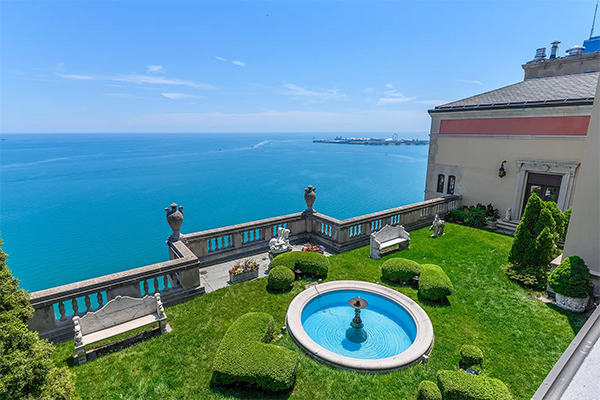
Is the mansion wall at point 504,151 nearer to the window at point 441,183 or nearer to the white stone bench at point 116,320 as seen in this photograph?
the window at point 441,183

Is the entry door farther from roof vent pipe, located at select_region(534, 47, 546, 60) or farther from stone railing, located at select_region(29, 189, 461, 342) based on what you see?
roof vent pipe, located at select_region(534, 47, 546, 60)

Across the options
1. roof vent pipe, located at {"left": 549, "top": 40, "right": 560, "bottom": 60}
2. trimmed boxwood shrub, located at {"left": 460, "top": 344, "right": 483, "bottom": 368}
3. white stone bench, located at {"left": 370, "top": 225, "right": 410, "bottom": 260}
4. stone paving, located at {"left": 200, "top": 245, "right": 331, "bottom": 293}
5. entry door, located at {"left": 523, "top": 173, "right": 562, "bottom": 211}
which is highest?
roof vent pipe, located at {"left": 549, "top": 40, "right": 560, "bottom": 60}

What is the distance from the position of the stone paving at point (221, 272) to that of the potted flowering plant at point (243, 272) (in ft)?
1.04

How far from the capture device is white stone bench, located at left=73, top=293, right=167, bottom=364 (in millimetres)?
7293

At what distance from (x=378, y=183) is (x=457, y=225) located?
194ft

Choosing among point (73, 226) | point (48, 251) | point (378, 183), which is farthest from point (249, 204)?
point (378, 183)

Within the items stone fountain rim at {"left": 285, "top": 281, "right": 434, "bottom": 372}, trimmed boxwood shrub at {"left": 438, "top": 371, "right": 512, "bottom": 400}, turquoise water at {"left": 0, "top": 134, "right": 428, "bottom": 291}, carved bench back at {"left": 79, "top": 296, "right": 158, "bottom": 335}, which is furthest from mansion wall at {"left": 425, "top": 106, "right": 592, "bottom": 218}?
turquoise water at {"left": 0, "top": 134, "right": 428, "bottom": 291}

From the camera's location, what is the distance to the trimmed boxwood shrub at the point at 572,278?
946cm

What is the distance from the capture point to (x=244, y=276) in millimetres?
11242

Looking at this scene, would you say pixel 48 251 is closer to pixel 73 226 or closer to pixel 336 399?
pixel 73 226

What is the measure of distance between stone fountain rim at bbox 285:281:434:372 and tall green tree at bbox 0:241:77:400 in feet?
16.4

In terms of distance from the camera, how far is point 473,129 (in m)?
19.0

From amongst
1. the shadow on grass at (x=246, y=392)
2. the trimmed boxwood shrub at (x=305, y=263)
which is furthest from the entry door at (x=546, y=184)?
the shadow on grass at (x=246, y=392)

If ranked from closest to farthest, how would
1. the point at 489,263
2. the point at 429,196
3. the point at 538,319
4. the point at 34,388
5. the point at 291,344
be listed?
the point at 34,388 < the point at 291,344 < the point at 538,319 < the point at 489,263 < the point at 429,196
